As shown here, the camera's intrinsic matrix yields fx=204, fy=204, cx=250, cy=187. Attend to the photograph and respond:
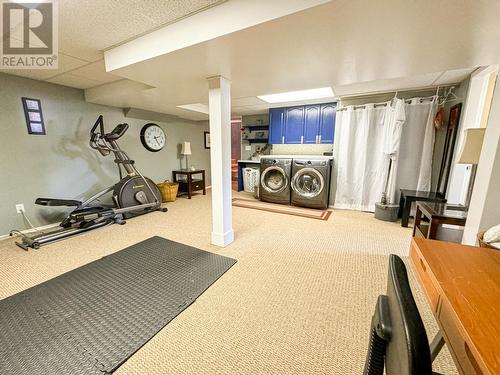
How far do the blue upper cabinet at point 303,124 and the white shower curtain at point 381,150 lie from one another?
244 mm

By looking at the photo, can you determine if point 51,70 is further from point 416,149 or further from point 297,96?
point 416,149

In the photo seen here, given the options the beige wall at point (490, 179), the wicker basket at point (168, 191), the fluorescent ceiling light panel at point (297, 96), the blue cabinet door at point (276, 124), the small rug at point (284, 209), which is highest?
the fluorescent ceiling light panel at point (297, 96)

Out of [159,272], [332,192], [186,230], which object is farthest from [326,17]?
[332,192]

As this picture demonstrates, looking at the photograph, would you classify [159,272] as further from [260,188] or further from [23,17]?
[260,188]

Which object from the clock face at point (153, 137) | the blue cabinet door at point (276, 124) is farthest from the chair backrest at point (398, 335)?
the clock face at point (153, 137)

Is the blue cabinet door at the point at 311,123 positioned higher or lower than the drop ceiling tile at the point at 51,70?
lower

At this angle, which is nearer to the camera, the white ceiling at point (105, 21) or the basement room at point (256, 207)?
the basement room at point (256, 207)

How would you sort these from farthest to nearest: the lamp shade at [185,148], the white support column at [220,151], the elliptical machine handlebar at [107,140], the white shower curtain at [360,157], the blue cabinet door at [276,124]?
1. the lamp shade at [185,148]
2. the blue cabinet door at [276,124]
3. the white shower curtain at [360,157]
4. the elliptical machine handlebar at [107,140]
5. the white support column at [220,151]

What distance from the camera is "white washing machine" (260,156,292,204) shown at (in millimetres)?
4214

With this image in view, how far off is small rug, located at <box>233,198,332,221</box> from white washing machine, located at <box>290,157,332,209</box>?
0.55 ft

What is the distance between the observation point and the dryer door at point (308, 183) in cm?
394

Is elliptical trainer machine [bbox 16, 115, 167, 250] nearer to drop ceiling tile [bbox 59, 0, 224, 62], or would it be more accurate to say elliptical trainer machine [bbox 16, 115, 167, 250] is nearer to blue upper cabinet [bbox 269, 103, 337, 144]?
drop ceiling tile [bbox 59, 0, 224, 62]

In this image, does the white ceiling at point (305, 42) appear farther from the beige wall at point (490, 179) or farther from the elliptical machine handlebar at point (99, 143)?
the elliptical machine handlebar at point (99, 143)

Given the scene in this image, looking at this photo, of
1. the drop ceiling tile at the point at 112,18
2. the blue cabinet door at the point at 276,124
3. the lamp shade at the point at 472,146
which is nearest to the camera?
the drop ceiling tile at the point at 112,18
